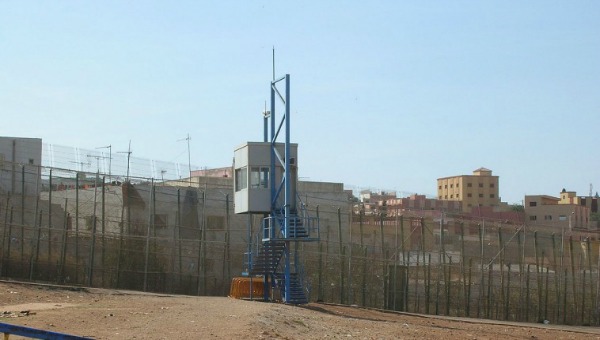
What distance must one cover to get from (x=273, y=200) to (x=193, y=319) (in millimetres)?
11536

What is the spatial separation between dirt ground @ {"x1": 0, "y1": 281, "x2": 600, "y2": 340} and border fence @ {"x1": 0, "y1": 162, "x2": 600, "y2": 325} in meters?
6.98

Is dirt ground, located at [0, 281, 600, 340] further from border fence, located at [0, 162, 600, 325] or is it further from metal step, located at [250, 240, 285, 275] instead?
border fence, located at [0, 162, 600, 325]

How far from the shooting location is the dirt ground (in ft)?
65.6

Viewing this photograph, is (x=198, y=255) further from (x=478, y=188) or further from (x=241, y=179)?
(x=478, y=188)

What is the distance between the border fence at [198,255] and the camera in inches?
1501

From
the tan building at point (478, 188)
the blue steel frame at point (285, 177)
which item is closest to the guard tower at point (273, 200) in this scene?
the blue steel frame at point (285, 177)

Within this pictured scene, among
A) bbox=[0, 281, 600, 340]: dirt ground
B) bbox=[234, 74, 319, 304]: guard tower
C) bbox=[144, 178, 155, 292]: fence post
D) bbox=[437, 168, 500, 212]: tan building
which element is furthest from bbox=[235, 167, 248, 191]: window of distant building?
bbox=[437, 168, 500, 212]: tan building

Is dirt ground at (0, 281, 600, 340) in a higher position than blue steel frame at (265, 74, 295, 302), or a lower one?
lower

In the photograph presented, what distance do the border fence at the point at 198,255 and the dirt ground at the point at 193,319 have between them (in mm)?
6979

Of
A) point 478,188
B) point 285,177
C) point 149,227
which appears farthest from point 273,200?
point 478,188

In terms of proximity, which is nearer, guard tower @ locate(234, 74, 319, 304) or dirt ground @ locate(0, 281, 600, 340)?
dirt ground @ locate(0, 281, 600, 340)

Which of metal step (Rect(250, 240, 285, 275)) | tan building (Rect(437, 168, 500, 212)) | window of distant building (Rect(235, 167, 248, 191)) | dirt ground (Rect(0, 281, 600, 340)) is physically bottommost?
dirt ground (Rect(0, 281, 600, 340))

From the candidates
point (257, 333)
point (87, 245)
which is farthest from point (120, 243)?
point (257, 333)

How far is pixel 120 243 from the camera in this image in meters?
39.4
